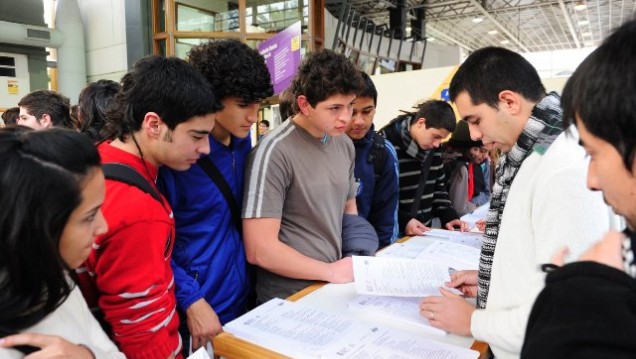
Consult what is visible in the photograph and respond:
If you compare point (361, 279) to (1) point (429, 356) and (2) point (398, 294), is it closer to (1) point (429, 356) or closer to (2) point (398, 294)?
(2) point (398, 294)

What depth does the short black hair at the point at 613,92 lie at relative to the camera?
55cm

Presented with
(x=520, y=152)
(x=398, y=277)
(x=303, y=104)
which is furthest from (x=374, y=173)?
(x=520, y=152)

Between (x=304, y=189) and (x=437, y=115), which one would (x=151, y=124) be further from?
(x=437, y=115)

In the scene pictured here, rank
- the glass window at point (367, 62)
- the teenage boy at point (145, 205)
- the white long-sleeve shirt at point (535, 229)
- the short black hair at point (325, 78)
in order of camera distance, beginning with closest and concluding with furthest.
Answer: the white long-sleeve shirt at point (535, 229) → the teenage boy at point (145, 205) → the short black hair at point (325, 78) → the glass window at point (367, 62)

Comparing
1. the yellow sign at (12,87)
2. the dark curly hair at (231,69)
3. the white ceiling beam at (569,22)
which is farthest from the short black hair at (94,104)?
the white ceiling beam at (569,22)

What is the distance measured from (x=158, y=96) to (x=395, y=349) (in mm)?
863

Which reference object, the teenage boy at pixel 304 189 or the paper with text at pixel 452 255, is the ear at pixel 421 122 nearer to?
the paper with text at pixel 452 255

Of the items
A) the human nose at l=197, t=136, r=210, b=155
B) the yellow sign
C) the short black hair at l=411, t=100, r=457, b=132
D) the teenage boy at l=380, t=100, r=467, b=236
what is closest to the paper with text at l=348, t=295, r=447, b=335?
the human nose at l=197, t=136, r=210, b=155

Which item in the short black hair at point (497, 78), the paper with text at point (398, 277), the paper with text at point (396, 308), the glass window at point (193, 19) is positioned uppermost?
the glass window at point (193, 19)

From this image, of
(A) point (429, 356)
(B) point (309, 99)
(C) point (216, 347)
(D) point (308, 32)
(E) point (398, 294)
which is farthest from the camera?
(D) point (308, 32)

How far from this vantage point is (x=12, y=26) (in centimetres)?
732

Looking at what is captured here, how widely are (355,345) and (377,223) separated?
4.34ft

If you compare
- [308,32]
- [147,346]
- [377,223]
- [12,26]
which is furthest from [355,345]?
[12,26]

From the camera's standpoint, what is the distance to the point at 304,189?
1.55m
